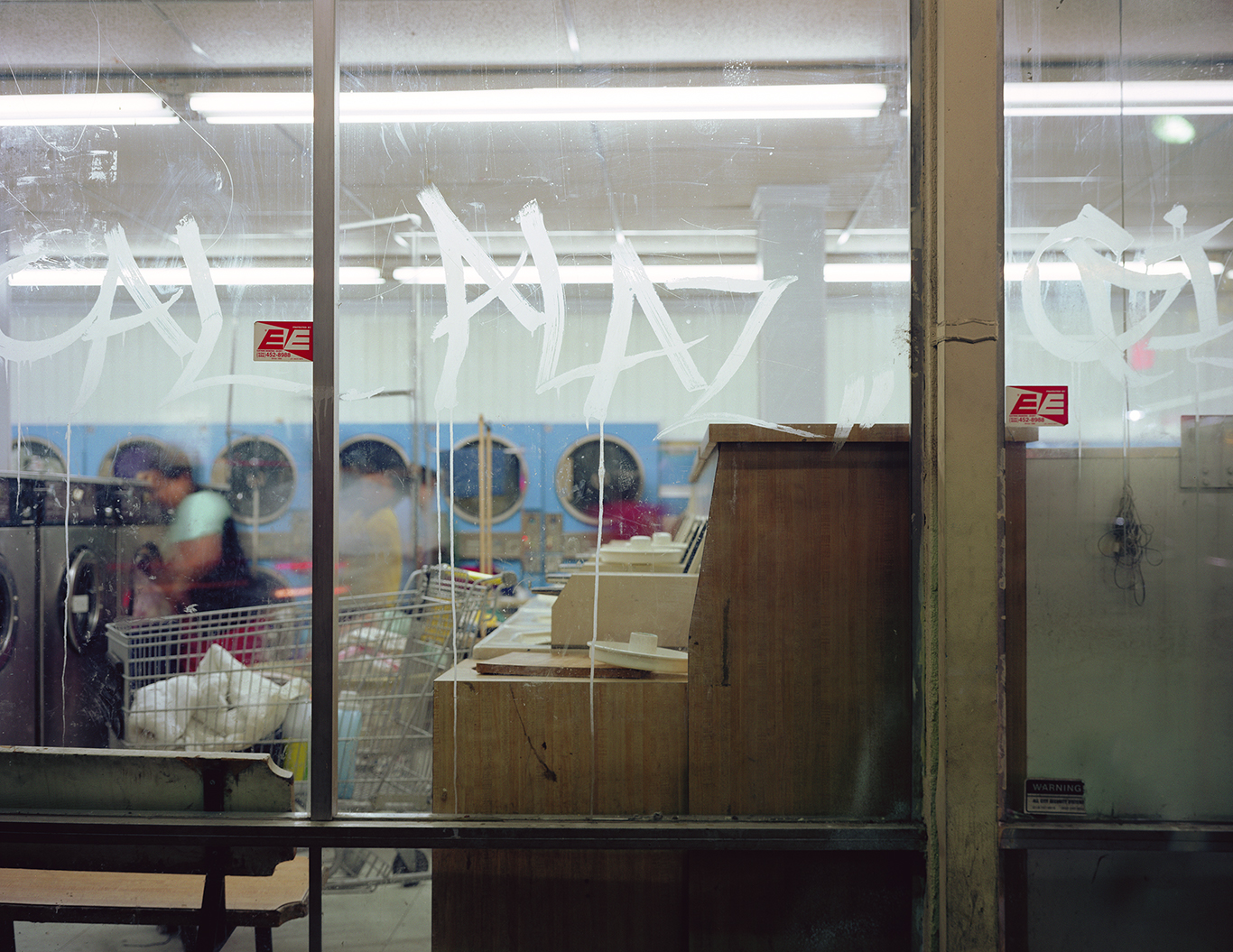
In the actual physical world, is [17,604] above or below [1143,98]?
below

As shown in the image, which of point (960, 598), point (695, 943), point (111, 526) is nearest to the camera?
point (960, 598)

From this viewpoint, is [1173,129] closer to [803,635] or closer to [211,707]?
[803,635]

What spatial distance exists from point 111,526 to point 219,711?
567mm

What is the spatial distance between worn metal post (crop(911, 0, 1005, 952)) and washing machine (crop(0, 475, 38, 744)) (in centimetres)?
231

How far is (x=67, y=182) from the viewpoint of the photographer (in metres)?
1.91

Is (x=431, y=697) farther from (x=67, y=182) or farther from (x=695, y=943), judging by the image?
(x=67, y=182)

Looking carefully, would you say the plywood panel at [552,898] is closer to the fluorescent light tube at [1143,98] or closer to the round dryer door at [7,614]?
the round dryer door at [7,614]

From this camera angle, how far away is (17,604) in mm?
1954

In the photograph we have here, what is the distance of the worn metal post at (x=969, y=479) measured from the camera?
5.32ft

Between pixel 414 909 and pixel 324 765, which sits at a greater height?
pixel 324 765

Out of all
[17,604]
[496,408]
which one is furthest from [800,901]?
[17,604]

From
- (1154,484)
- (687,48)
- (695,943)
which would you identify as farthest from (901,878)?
(687,48)

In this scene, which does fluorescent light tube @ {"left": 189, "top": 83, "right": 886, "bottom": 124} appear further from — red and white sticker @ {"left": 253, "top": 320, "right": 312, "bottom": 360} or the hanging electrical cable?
the hanging electrical cable

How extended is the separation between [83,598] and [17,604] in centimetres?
25
